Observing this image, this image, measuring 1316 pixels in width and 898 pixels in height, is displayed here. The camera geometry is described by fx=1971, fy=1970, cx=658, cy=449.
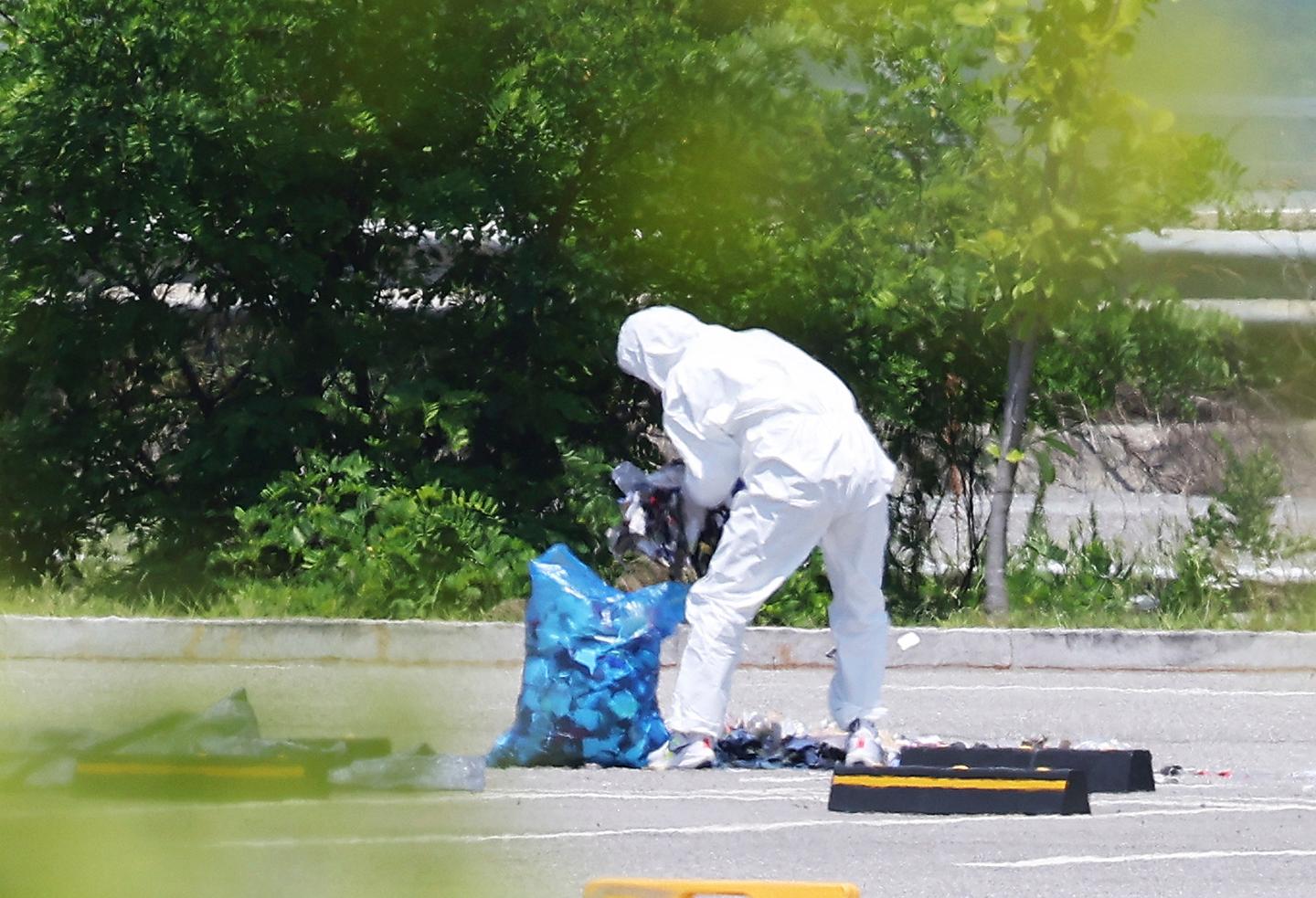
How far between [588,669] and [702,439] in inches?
31.7

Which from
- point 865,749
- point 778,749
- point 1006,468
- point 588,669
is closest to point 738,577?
point 588,669

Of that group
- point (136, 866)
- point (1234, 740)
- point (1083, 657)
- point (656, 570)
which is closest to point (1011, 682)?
point (1083, 657)

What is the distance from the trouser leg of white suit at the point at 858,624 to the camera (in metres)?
6.38

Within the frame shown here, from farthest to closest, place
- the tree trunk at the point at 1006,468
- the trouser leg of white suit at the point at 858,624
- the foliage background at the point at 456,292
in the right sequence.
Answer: the tree trunk at the point at 1006,468 < the foliage background at the point at 456,292 < the trouser leg of white suit at the point at 858,624

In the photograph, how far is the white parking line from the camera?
5.04 metres

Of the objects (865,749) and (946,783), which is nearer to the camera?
(946,783)

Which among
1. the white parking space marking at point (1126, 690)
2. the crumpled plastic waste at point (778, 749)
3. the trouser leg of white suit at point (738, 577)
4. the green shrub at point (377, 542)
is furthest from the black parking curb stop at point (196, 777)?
the green shrub at point (377, 542)

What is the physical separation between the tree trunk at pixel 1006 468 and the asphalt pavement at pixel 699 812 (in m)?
1.28

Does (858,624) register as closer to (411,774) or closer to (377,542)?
(377,542)

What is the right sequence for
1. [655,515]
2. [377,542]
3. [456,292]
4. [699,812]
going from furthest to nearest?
1. [456,292]
2. [377,542]
3. [655,515]
4. [699,812]

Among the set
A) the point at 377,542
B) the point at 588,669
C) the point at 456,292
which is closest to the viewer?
the point at 588,669

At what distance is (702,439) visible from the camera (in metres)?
6.18

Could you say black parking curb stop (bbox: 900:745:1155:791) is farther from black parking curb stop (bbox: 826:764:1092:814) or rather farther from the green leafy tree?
the green leafy tree

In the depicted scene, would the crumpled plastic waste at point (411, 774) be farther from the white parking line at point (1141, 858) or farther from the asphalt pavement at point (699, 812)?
the white parking line at point (1141, 858)
